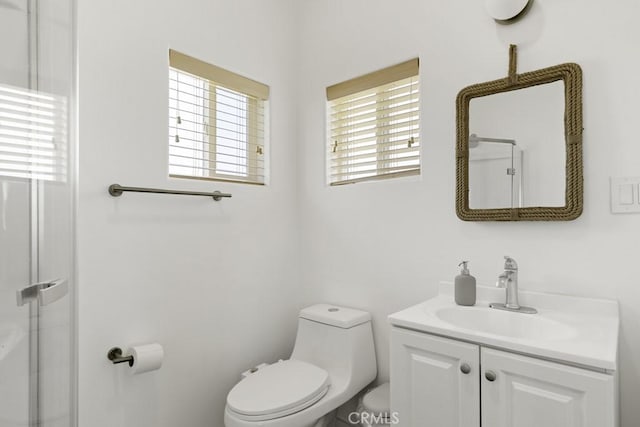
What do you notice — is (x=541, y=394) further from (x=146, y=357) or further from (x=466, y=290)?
(x=146, y=357)

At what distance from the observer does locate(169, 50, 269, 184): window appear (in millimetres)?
1669

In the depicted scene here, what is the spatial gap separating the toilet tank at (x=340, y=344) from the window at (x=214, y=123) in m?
0.82

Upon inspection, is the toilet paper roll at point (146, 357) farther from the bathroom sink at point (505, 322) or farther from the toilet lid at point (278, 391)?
the bathroom sink at point (505, 322)

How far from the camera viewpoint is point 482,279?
1494 mm

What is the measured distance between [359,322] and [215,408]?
81 cm

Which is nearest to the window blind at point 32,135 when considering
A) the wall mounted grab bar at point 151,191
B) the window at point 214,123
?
the wall mounted grab bar at point 151,191

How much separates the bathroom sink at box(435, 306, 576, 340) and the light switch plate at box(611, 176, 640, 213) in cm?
44

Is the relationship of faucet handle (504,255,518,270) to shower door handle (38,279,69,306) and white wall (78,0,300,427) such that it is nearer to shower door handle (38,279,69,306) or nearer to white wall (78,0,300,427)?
white wall (78,0,300,427)

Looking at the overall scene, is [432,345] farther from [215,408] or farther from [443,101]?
[215,408]

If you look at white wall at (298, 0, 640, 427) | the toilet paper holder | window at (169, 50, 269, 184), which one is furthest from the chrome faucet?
the toilet paper holder

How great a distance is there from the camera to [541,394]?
93 cm

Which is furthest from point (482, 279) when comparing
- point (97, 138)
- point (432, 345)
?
point (97, 138)

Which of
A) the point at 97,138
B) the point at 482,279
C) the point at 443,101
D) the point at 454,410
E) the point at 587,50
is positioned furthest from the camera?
the point at 443,101

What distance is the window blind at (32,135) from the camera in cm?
65
